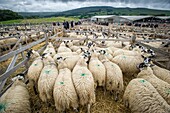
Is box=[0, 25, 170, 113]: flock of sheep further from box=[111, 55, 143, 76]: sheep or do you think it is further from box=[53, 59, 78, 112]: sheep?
box=[111, 55, 143, 76]: sheep

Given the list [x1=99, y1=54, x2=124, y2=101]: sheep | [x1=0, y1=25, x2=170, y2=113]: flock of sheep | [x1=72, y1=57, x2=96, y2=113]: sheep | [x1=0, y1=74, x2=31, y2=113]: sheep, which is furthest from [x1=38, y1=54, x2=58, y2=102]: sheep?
[x1=99, y1=54, x2=124, y2=101]: sheep

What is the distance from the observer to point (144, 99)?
3.26 meters

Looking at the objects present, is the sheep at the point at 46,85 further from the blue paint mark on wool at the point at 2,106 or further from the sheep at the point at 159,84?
the sheep at the point at 159,84

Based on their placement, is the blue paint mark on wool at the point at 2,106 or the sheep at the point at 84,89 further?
the sheep at the point at 84,89

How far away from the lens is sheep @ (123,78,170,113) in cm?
293

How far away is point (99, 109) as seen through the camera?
392cm

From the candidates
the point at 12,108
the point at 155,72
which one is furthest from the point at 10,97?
the point at 155,72

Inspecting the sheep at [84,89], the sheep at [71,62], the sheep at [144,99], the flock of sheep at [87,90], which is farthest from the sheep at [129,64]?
the sheep at [84,89]

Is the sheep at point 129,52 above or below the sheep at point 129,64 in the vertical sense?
above

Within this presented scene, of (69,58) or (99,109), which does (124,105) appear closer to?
(99,109)

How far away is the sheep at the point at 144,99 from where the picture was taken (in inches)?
115

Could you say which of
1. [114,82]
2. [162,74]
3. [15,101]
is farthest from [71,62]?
[162,74]

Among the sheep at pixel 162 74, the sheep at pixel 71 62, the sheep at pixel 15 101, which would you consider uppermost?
the sheep at pixel 71 62

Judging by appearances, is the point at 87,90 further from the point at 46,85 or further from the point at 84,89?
the point at 46,85
